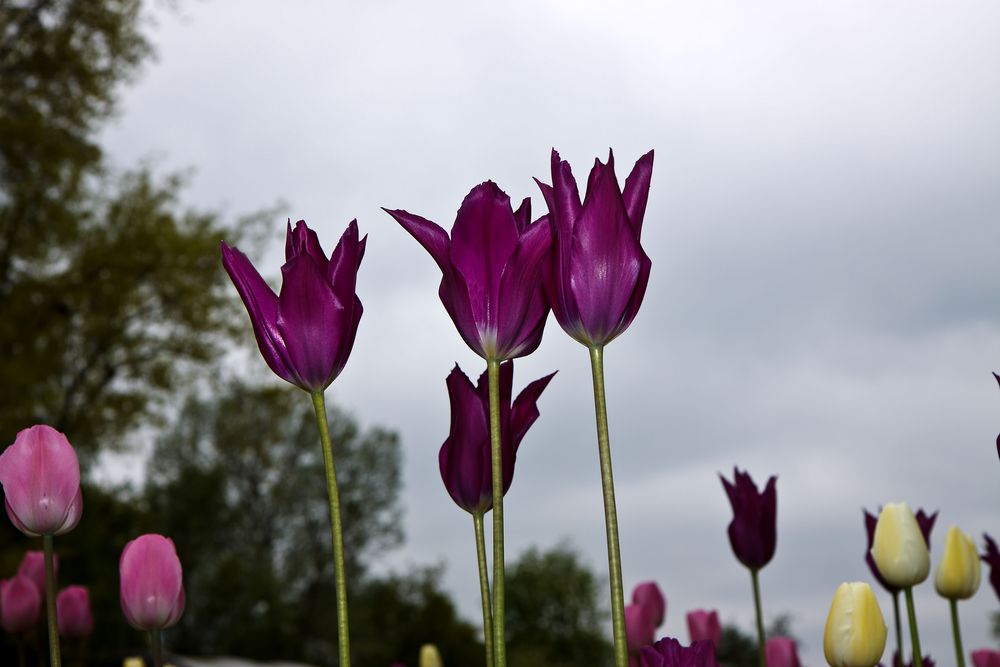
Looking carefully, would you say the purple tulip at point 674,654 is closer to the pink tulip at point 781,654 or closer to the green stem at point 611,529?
the green stem at point 611,529

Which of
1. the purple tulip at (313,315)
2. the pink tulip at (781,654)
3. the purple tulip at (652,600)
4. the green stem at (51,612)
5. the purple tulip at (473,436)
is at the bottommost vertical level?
the pink tulip at (781,654)

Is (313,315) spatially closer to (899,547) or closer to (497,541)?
(497,541)

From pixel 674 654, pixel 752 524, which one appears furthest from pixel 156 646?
pixel 752 524

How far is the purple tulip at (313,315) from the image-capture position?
113 centimetres

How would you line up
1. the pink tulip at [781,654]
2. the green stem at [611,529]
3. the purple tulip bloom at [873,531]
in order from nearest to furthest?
the green stem at [611,529]
the purple tulip bloom at [873,531]
the pink tulip at [781,654]

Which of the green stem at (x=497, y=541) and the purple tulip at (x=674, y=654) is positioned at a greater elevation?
the green stem at (x=497, y=541)

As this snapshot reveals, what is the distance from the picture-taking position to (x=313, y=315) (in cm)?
113

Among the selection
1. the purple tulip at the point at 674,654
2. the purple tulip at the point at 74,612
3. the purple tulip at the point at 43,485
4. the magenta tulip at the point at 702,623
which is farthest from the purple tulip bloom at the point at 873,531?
the purple tulip at the point at 74,612

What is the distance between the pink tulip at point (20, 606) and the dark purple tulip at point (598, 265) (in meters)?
2.12

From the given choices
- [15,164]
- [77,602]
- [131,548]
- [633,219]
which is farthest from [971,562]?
[15,164]

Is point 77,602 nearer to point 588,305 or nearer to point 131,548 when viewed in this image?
point 131,548

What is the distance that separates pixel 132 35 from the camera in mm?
18781

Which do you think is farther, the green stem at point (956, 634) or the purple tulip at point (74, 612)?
the purple tulip at point (74, 612)

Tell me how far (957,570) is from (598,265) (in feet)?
3.86
